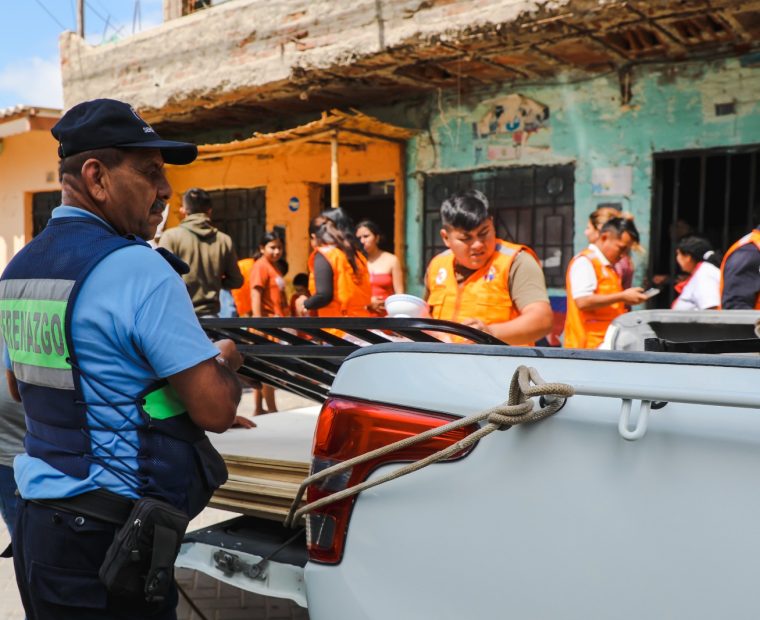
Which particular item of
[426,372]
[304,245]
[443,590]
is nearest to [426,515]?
[443,590]

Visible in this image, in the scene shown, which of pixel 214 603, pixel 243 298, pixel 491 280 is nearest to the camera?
pixel 214 603

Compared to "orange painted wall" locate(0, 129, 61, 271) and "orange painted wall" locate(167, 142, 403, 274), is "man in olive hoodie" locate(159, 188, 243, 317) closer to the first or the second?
"orange painted wall" locate(167, 142, 403, 274)

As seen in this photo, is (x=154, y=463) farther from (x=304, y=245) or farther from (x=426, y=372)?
(x=304, y=245)

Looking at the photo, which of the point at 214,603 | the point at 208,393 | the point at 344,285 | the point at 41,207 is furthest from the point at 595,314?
the point at 41,207

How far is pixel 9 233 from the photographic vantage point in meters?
14.3

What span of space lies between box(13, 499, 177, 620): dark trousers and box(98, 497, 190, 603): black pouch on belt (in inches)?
1.8

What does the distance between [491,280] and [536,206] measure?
4728mm

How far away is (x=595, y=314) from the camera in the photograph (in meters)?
4.92

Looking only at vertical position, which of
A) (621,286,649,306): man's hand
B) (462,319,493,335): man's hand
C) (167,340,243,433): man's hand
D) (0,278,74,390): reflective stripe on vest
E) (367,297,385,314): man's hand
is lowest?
(367,297,385,314): man's hand

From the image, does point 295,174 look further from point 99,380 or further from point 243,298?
point 99,380

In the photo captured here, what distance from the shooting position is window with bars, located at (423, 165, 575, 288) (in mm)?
7789

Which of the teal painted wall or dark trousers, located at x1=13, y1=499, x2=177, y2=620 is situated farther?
the teal painted wall

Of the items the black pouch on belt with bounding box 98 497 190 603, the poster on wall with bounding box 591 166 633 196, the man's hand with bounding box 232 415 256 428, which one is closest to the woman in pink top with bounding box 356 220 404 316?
the poster on wall with bounding box 591 166 633 196

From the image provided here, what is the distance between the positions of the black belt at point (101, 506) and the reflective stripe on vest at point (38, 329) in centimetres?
23
